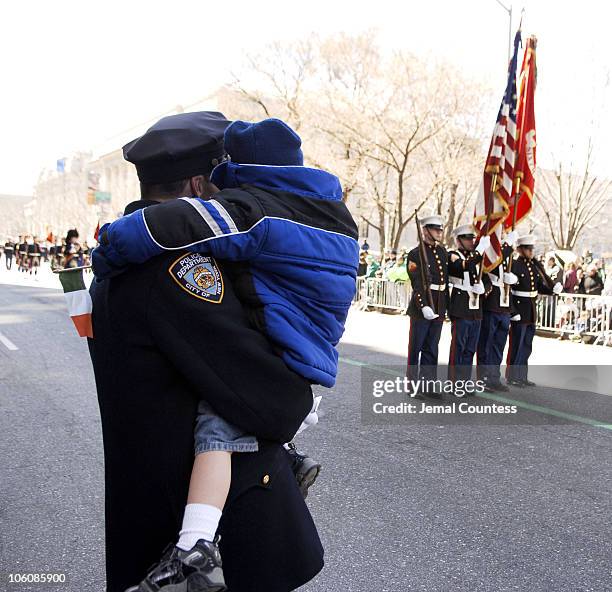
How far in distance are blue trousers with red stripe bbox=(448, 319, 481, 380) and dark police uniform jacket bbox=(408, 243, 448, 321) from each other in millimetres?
424

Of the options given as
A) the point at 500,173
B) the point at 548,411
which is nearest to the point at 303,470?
the point at 548,411

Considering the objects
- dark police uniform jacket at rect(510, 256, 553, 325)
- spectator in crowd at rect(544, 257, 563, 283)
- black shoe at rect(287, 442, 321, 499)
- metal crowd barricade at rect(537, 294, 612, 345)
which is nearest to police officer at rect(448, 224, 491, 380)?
dark police uniform jacket at rect(510, 256, 553, 325)

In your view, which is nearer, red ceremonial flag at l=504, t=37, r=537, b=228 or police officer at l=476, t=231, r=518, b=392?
police officer at l=476, t=231, r=518, b=392

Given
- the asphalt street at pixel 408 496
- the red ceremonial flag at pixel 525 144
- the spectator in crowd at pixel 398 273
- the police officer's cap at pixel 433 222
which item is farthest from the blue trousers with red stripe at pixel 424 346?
the spectator in crowd at pixel 398 273

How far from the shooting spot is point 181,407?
57.9 inches

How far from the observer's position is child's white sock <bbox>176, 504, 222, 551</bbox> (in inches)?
55.6

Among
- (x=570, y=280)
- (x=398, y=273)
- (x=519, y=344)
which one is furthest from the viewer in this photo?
(x=398, y=273)

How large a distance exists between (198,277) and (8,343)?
9798 millimetres

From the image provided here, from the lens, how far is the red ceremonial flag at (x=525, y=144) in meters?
8.73

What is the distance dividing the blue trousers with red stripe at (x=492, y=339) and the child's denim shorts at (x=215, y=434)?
23.5 feet

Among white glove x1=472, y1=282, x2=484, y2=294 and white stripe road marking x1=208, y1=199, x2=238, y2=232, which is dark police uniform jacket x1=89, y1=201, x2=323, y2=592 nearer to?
white stripe road marking x1=208, y1=199, x2=238, y2=232

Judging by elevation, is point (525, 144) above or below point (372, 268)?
above

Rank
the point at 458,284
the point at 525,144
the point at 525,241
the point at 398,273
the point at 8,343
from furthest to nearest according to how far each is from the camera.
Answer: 1. the point at 398,273
2. the point at 8,343
3. the point at 525,241
4. the point at 525,144
5. the point at 458,284

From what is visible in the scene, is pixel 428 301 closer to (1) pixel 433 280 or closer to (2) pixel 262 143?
(1) pixel 433 280
